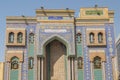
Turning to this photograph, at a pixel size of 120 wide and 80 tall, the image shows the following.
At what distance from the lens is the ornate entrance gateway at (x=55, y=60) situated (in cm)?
2834

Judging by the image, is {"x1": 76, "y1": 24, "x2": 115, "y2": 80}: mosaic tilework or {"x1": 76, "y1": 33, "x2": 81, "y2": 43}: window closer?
{"x1": 76, "y1": 24, "x2": 115, "y2": 80}: mosaic tilework

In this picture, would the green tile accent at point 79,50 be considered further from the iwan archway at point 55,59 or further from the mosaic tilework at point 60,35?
the iwan archway at point 55,59

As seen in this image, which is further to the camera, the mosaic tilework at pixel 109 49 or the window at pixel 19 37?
the window at pixel 19 37

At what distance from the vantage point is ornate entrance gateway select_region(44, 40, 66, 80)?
93.0 ft

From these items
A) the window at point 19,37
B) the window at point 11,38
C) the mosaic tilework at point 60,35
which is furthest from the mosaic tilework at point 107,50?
the window at point 11,38

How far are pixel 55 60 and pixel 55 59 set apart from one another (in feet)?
0.32

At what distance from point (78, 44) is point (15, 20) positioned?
6.30 m

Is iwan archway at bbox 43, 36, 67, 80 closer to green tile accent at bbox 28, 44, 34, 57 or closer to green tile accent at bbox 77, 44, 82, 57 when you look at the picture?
green tile accent at bbox 28, 44, 34, 57

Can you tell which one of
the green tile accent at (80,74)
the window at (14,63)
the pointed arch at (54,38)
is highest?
the pointed arch at (54,38)

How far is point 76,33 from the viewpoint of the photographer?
28.8 m

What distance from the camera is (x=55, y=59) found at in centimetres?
2875

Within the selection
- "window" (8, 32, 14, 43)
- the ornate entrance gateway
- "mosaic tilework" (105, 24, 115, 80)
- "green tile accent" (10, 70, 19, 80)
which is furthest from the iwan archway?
"mosaic tilework" (105, 24, 115, 80)

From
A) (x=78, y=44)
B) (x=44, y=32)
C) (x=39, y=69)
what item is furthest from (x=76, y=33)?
(x=39, y=69)

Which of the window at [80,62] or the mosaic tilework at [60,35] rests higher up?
the mosaic tilework at [60,35]
